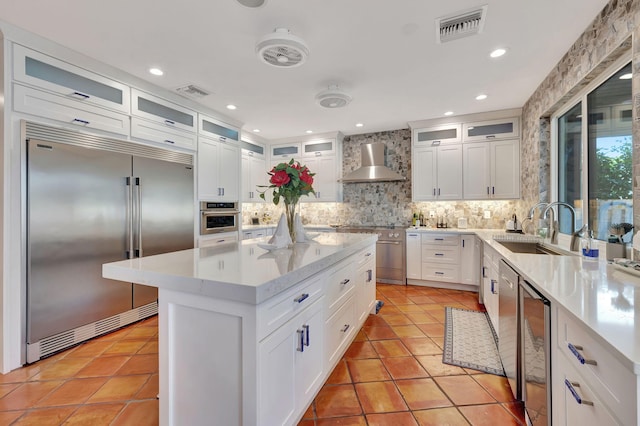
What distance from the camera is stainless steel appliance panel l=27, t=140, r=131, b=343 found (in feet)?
7.14

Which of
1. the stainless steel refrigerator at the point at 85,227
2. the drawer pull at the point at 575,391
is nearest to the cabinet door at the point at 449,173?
the drawer pull at the point at 575,391

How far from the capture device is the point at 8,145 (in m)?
2.05

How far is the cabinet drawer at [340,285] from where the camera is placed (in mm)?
1841

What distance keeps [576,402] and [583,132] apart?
251 cm

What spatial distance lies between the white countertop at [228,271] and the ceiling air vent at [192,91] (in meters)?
2.28

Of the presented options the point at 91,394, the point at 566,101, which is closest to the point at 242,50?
the point at 91,394

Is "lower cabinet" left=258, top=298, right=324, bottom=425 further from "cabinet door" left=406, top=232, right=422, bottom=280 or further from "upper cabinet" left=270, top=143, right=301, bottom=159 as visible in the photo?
"upper cabinet" left=270, top=143, right=301, bottom=159

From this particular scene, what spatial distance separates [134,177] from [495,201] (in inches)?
195

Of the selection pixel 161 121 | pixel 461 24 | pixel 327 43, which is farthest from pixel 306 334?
pixel 161 121

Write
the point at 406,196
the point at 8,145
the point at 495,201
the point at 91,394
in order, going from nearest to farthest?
the point at 91,394, the point at 8,145, the point at 495,201, the point at 406,196

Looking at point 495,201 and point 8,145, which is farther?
point 495,201

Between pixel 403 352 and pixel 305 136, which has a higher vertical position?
pixel 305 136

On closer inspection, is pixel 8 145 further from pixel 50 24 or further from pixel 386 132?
pixel 386 132

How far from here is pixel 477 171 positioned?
166 inches
